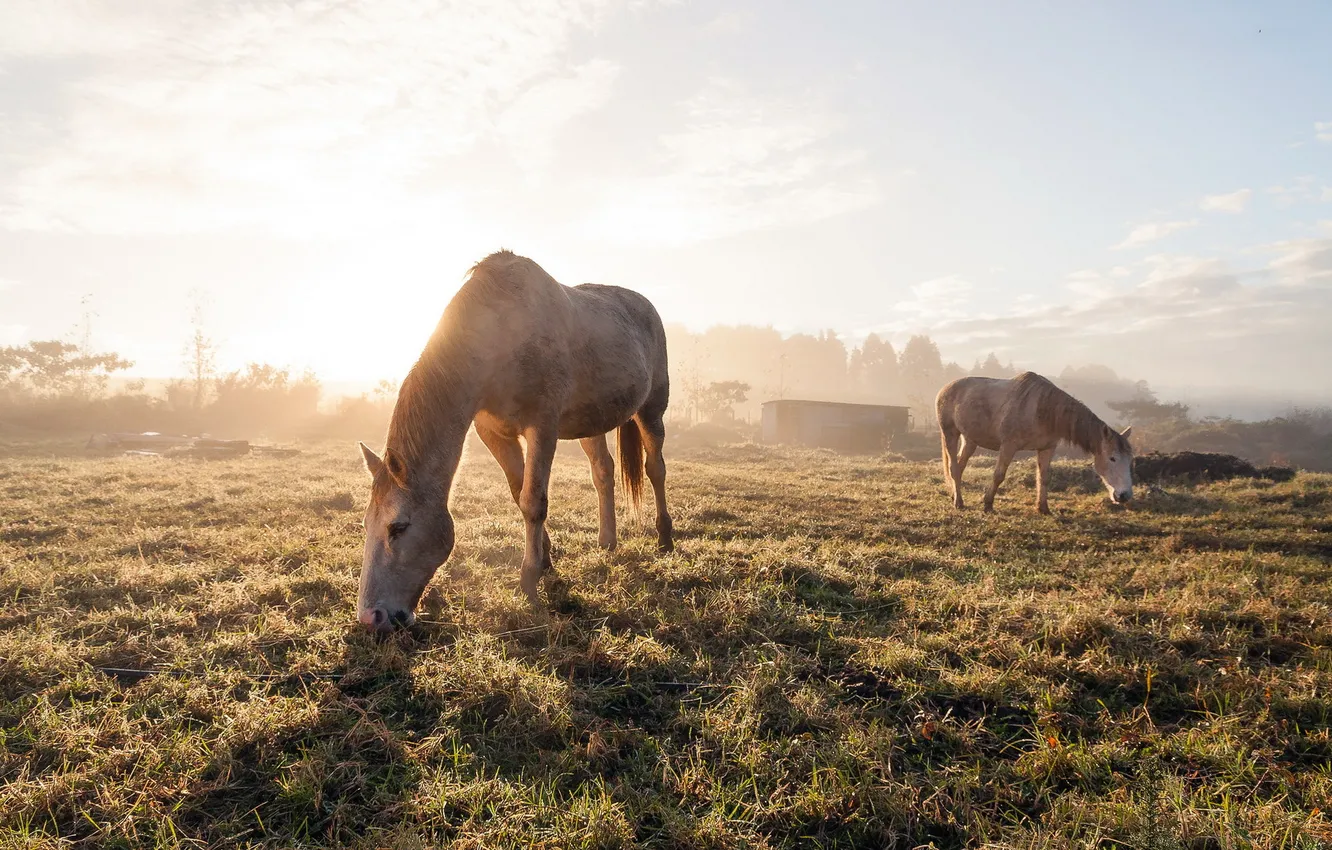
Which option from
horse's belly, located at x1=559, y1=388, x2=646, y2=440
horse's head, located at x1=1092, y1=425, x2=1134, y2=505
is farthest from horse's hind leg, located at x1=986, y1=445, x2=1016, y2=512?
horse's belly, located at x1=559, y1=388, x2=646, y2=440

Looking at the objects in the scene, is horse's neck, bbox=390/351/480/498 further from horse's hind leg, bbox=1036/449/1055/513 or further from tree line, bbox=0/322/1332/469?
tree line, bbox=0/322/1332/469

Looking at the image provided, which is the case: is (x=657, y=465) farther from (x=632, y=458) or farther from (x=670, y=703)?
(x=670, y=703)

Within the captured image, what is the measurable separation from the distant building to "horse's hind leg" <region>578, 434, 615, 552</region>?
35.5 meters

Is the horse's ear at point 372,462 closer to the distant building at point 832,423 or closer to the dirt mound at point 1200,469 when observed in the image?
the dirt mound at point 1200,469

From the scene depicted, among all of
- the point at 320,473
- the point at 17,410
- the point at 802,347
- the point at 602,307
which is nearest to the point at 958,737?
the point at 602,307

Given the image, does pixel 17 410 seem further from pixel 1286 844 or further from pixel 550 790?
pixel 1286 844

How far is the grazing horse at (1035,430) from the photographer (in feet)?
32.9

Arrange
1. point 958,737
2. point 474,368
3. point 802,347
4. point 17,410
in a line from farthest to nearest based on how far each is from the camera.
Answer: point 802,347 < point 17,410 < point 474,368 < point 958,737

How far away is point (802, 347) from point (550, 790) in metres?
149

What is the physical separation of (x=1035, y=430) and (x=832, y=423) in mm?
33196

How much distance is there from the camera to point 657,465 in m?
6.59

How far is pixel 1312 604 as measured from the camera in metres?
4.32

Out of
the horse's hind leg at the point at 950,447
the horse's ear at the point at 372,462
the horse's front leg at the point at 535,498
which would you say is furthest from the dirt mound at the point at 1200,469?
the horse's ear at the point at 372,462

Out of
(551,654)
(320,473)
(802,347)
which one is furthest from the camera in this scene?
(802,347)
